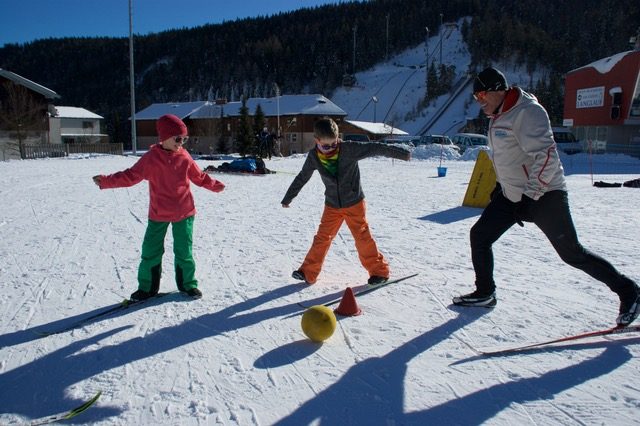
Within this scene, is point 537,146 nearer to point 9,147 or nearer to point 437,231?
point 437,231

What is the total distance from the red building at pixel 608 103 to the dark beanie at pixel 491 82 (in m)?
29.7

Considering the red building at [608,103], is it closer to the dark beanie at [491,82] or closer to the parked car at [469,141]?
the parked car at [469,141]

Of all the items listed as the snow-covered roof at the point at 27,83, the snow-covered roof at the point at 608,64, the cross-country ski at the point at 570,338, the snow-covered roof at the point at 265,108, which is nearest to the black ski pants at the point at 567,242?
the cross-country ski at the point at 570,338

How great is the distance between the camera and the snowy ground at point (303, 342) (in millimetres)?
2469

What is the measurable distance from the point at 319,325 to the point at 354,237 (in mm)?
1265

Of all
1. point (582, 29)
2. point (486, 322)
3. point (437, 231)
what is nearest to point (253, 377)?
point (486, 322)

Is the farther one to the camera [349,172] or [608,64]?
[608,64]

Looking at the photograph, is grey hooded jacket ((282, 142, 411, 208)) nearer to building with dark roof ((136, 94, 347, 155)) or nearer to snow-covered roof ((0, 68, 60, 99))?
snow-covered roof ((0, 68, 60, 99))

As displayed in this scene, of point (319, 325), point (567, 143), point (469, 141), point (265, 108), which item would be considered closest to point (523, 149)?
point (319, 325)

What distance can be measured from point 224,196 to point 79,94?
136743 millimetres

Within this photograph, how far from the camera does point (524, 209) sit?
11.0ft

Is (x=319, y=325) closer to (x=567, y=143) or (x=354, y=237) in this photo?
(x=354, y=237)

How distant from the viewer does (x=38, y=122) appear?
36250 mm

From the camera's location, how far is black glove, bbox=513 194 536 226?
10.8 feet
